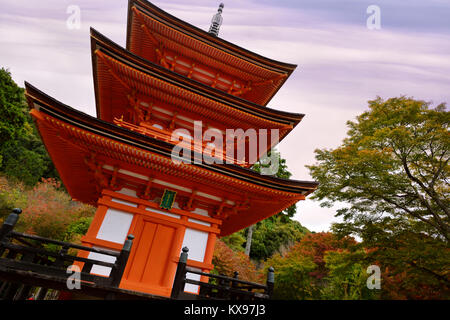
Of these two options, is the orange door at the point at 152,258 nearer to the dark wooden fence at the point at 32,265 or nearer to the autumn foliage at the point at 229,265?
the dark wooden fence at the point at 32,265

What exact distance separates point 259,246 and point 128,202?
2674 centimetres

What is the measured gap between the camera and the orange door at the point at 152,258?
6738 mm

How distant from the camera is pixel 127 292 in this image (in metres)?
5.12

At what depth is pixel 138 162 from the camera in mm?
6637

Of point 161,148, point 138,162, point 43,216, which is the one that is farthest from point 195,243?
point 43,216

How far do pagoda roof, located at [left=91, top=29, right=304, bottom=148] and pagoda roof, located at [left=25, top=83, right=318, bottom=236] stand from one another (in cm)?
282

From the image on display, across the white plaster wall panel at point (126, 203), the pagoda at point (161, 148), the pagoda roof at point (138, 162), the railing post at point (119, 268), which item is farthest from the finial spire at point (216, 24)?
the railing post at point (119, 268)

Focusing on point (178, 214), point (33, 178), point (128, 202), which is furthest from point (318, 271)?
point (33, 178)

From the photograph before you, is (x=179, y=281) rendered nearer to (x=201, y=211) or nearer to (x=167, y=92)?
(x=201, y=211)

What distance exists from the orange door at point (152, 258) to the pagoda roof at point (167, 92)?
4.45 meters

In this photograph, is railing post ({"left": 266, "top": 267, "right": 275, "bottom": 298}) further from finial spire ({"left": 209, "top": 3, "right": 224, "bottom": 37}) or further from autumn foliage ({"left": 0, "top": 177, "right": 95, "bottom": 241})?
autumn foliage ({"left": 0, "top": 177, "right": 95, "bottom": 241})

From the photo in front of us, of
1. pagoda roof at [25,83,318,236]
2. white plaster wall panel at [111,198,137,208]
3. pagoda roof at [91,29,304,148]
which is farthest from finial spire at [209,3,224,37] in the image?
white plaster wall panel at [111,198,137,208]

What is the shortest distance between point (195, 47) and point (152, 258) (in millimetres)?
8593
